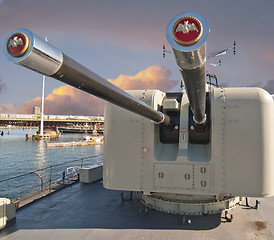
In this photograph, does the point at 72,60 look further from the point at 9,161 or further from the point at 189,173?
the point at 9,161

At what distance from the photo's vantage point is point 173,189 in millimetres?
4715

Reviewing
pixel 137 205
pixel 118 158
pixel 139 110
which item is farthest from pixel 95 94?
pixel 137 205

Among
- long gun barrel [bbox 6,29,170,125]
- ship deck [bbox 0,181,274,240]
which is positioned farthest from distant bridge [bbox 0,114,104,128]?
long gun barrel [bbox 6,29,170,125]

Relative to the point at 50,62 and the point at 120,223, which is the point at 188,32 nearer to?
the point at 50,62

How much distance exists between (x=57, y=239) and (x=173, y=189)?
2.34 meters

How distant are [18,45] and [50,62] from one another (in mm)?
189

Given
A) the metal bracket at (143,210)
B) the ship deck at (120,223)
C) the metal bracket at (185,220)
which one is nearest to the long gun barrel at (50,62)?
the ship deck at (120,223)

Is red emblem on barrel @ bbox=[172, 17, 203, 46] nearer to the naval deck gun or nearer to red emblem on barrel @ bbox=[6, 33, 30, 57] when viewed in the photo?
red emblem on barrel @ bbox=[6, 33, 30, 57]

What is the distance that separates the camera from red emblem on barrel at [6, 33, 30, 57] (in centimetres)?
127

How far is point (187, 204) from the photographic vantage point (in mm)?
5082

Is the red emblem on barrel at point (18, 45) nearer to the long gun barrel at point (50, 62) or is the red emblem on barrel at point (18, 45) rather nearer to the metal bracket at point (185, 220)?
the long gun barrel at point (50, 62)

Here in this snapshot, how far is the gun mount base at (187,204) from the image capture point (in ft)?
16.7

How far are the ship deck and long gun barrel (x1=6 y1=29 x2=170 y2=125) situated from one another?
340 cm

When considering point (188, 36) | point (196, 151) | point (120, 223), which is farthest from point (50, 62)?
point (120, 223)
